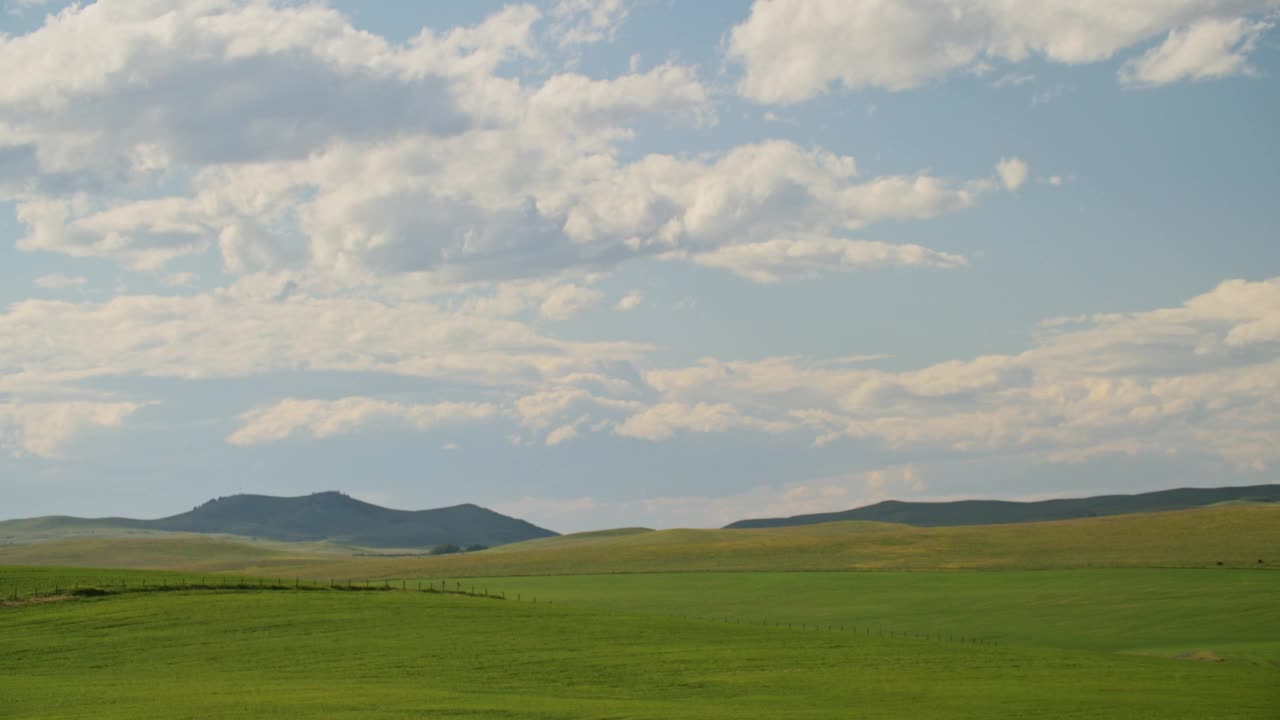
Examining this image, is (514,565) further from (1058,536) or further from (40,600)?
(40,600)

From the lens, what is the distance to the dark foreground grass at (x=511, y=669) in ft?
110

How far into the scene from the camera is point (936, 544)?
364ft

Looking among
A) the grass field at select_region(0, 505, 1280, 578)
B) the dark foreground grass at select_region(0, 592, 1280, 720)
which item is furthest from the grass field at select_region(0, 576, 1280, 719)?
the grass field at select_region(0, 505, 1280, 578)

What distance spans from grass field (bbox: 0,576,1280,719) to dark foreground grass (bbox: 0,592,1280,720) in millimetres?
108

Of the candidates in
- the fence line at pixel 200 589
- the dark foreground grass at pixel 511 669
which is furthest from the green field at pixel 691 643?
the fence line at pixel 200 589

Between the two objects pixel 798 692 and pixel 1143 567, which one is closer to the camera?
pixel 798 692

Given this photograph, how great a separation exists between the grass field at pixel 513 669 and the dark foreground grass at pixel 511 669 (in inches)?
4.3

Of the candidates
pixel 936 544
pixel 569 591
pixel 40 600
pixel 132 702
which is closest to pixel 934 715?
pixel 132 702

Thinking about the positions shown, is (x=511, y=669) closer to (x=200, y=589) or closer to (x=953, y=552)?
(x=200, y=589)

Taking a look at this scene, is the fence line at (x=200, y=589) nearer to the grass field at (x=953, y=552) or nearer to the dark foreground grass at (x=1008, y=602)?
the dark foreground grass at (x=1008, y=602)

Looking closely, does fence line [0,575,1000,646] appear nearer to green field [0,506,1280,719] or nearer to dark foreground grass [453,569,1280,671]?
green field [0,506,1280,719]

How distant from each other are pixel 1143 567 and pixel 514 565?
54055mm

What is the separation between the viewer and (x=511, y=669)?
42594 millimetres

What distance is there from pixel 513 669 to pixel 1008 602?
1443 inches
